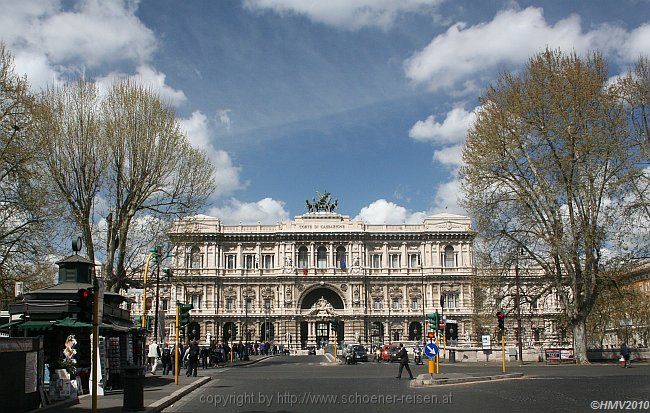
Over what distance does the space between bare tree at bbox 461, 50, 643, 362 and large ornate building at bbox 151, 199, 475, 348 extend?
2177 inches

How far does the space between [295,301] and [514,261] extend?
58785 millimetres

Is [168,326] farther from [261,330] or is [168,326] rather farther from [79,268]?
[79,268]

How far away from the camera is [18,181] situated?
3381 centimetres

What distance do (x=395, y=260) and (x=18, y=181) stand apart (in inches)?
2917

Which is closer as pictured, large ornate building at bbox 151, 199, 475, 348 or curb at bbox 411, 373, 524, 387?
curb at bbox 411, 373, 524, 387

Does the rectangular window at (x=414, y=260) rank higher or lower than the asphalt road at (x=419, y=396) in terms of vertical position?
higher

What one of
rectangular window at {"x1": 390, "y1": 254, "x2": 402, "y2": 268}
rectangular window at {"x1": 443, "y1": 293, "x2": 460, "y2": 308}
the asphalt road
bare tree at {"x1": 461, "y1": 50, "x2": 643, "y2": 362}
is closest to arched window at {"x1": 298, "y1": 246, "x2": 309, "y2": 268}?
rectangular window at {"x1": 390, "y1": 254, "x2": 402, "y2": 268}

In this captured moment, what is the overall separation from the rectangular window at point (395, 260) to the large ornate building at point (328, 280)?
14 centimetres

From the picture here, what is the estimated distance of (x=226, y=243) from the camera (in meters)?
103

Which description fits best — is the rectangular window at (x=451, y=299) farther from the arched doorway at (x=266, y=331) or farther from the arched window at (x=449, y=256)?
the arched doorway at (x=266, y=331)

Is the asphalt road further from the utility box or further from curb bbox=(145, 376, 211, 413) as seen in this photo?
the utility box

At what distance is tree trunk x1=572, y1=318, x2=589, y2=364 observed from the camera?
147 feet

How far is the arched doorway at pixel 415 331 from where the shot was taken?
9906 cm

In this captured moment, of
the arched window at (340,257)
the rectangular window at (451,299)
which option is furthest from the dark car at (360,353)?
the rectangular window at (451,299)
